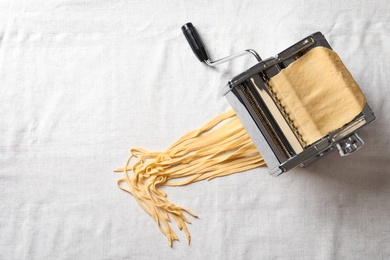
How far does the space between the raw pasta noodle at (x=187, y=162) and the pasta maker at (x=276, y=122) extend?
93 millimetres

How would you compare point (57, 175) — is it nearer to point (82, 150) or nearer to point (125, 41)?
point (82, 150)

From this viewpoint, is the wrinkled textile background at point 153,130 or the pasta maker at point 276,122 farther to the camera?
the wrinkled textile background at point 153,130

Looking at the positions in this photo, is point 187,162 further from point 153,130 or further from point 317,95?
point 317,95

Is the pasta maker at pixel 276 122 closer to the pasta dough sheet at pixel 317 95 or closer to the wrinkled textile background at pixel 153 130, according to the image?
the pasta dough sheet at pixel 317 95

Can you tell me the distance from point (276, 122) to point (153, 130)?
0.25 meters

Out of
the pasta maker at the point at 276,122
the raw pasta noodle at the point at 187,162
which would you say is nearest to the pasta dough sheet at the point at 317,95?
the pasta maker at the point at 276,122

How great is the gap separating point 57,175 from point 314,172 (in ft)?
1.58

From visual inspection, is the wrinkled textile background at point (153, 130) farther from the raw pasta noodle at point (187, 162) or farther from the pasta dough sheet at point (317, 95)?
the pasta dough sheet at point (317, 95)

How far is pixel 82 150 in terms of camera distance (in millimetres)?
1042

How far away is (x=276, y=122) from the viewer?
918mm

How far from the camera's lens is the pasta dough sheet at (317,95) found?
911 millimetres

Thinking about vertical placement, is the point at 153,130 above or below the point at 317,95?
above

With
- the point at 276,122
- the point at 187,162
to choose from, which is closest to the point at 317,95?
the point at 276,122

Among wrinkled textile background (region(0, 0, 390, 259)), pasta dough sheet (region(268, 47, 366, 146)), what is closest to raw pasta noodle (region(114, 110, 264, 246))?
wrinkled textile background (region(0, 0, 390, 259))
